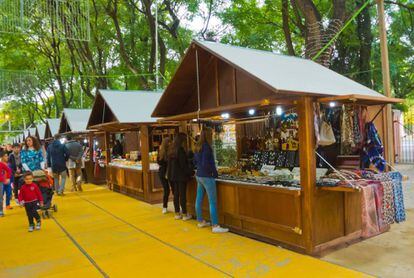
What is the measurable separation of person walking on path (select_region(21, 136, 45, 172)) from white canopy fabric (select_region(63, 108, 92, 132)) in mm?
6602

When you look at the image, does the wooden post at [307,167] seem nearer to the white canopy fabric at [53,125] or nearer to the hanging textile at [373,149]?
the hanging textile at [373,149]

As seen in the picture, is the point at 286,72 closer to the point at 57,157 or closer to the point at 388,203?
the point at 388,203

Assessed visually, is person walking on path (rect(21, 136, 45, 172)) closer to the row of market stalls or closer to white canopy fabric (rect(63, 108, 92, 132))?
the row of market stalls

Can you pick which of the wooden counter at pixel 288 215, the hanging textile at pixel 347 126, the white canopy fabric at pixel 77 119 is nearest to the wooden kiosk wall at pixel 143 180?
the wooden counter at pixel 288 215

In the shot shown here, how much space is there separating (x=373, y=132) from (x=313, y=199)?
1829 mm

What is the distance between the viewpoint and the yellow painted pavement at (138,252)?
4.53m

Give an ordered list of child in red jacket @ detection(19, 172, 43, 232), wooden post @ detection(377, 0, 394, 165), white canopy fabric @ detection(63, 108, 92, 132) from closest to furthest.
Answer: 1. wooden post @ detection(377, 0, 394, 165)
2. child in red jacket @ detection(19, 172, 43, 232)
3. white canopy fabric @ detection(63, 108, 92, 132)

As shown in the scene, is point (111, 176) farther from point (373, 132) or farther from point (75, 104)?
point (75, 104)

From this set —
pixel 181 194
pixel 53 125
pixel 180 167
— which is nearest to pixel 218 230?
pixel 181 194

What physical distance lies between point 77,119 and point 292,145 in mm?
10991

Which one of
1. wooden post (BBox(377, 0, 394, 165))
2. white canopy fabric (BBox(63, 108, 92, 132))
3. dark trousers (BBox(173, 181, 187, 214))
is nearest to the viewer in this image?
wooden post (BBox(377, 0, 394, 165))

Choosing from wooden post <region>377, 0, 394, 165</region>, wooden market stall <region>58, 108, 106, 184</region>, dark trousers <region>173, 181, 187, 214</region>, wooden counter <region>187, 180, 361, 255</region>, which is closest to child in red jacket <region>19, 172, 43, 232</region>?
dark trousers <region>173, 181, 187, 214</region>

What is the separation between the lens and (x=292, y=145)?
7.41 meters

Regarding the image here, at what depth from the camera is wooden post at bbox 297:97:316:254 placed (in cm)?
486
